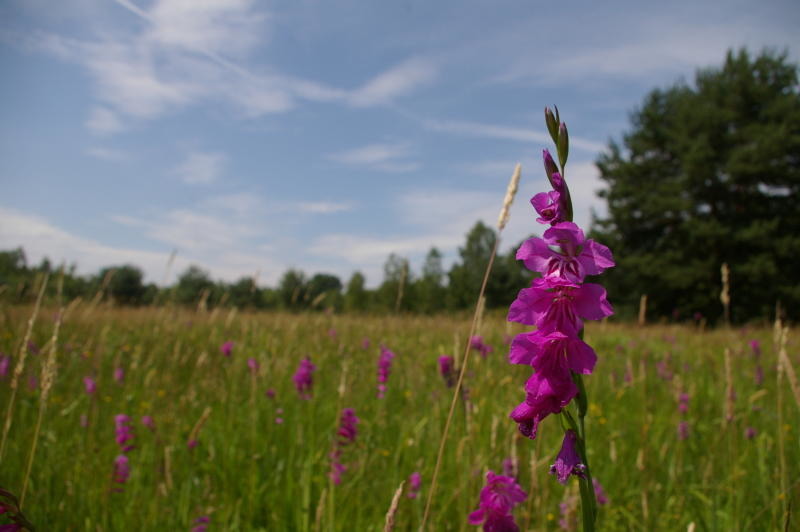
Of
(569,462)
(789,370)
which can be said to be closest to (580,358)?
(569,462)

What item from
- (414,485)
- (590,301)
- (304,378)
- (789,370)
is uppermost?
(590,301)

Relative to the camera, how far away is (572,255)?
777 mm

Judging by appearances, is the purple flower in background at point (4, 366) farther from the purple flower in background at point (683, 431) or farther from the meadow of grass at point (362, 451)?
the purple flower in background at point (683, 431)

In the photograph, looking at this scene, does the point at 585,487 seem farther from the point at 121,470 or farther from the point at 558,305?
the point at 121,470

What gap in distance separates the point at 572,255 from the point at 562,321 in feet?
0.34

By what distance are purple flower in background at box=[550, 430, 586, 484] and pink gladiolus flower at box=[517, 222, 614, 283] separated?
0.24m

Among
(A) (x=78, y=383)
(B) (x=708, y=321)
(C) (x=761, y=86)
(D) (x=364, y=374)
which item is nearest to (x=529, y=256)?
(D) (x=364, y=374)

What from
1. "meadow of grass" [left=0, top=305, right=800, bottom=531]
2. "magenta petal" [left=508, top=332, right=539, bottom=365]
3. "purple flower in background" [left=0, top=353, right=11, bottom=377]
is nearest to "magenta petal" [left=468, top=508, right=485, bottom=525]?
"meadow of grass" [left=0, top=305, right=800, bottom=531]

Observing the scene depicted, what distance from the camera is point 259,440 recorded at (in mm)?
3096

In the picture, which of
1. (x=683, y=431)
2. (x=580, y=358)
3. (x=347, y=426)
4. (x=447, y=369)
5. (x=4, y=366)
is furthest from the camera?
(x=4, y=366)

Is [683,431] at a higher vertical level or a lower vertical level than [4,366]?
higher

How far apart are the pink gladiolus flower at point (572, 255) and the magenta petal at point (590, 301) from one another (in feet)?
0.06

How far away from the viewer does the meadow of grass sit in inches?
84.7

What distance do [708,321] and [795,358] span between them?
21.0 metres
